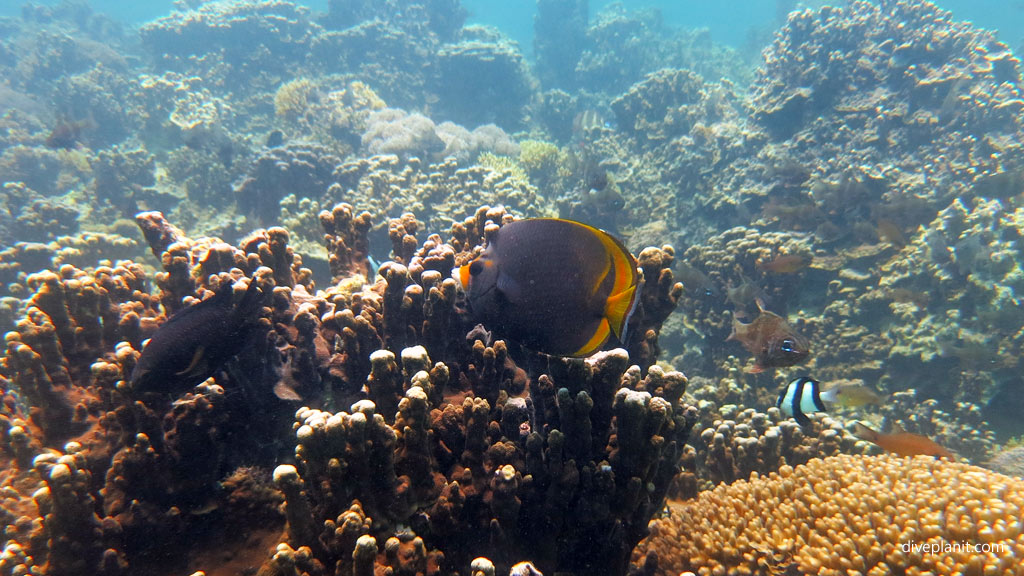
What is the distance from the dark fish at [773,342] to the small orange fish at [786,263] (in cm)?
230

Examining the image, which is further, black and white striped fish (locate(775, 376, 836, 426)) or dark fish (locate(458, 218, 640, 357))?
A: black and white striped fish (locate(775, 376, 836, 426))

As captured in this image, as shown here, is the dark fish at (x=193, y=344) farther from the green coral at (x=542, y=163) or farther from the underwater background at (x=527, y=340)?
the green coral at (x=542, y=163)

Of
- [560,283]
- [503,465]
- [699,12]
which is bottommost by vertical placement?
[503,465]

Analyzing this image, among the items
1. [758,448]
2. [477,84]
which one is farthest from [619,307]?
[477,84]

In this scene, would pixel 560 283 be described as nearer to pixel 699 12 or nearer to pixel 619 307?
pixel 619 307

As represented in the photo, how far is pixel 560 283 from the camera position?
2.11 m

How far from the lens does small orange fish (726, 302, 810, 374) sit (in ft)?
16.0

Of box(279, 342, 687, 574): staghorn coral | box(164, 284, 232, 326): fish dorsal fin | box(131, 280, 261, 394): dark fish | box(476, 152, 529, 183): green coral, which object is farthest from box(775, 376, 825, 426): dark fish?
box(476, 152, 529, 183): green coral

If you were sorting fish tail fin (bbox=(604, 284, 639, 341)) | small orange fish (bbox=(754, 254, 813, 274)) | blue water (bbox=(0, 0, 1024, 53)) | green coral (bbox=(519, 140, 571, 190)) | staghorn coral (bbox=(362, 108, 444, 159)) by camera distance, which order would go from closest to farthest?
fish tail fin (bbox=(604, 284, 639, 341)), small orange fish (bbox=(754, 254, 813, 274)), staghorn coral (bbox=(362, 108, 444, 159)), green coral (bbox=(519, 140, 571, 190)), blue water (bbox=(0, 0, 1024, 53))

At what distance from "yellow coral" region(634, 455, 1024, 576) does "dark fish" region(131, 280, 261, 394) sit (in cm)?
290

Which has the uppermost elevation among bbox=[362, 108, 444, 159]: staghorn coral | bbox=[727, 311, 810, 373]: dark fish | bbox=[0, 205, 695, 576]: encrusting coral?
bbox=[362, 108, 444, 159]: staghorn coral

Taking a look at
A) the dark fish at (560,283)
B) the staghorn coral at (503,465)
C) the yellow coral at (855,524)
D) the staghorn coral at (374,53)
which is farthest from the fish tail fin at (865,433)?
the staghorn coral at (374,53)

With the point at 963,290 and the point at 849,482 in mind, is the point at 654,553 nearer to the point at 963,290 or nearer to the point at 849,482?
the point at 849,482

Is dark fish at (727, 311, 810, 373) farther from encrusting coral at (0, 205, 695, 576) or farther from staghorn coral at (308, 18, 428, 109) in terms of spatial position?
staghorn coral at (308, 18, 428, 109)
